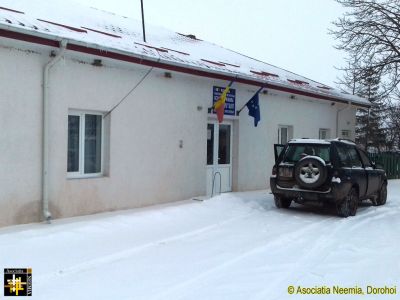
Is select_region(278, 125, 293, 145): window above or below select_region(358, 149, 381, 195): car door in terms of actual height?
above

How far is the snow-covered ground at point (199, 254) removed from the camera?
4.99 m

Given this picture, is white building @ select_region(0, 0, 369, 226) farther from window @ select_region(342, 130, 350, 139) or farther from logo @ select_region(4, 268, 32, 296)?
window @ select_region(342, 130, 350, 139)

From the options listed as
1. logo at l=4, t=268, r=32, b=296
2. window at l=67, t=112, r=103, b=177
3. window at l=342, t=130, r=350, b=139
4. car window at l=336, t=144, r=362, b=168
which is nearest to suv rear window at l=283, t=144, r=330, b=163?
car window at l=336, t=144, r=362, b=168

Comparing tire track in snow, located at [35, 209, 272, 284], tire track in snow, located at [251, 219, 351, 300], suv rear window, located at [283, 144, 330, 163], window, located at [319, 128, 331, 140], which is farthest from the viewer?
window, located at [319, 128, 331, 140]

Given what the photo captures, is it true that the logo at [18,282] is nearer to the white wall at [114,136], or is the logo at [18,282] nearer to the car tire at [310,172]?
the white wall at [114,136]

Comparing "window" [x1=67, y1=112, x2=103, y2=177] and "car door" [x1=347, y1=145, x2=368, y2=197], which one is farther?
"car door" [x1=347, y1=145, x2=368, y2=197]

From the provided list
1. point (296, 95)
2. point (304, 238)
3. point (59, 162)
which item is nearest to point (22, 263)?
point (59, 162)

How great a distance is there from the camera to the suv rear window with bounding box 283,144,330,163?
32.3 ft

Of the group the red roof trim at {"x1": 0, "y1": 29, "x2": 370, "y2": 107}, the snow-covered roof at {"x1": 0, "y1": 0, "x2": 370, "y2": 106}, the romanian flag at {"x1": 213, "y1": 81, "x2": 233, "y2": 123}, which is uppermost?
the snow-covered roof at {"x1": 0, "y1": 0, "x2": 370, "y2": 106}

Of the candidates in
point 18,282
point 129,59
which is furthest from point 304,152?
point 18,282

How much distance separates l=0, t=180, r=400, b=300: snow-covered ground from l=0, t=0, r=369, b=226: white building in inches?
23.8

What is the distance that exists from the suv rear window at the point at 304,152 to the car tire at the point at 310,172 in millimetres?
337

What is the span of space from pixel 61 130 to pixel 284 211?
5043 mm

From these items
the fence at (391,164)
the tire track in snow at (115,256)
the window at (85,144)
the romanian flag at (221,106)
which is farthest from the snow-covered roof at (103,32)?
the fence at (391,164)
